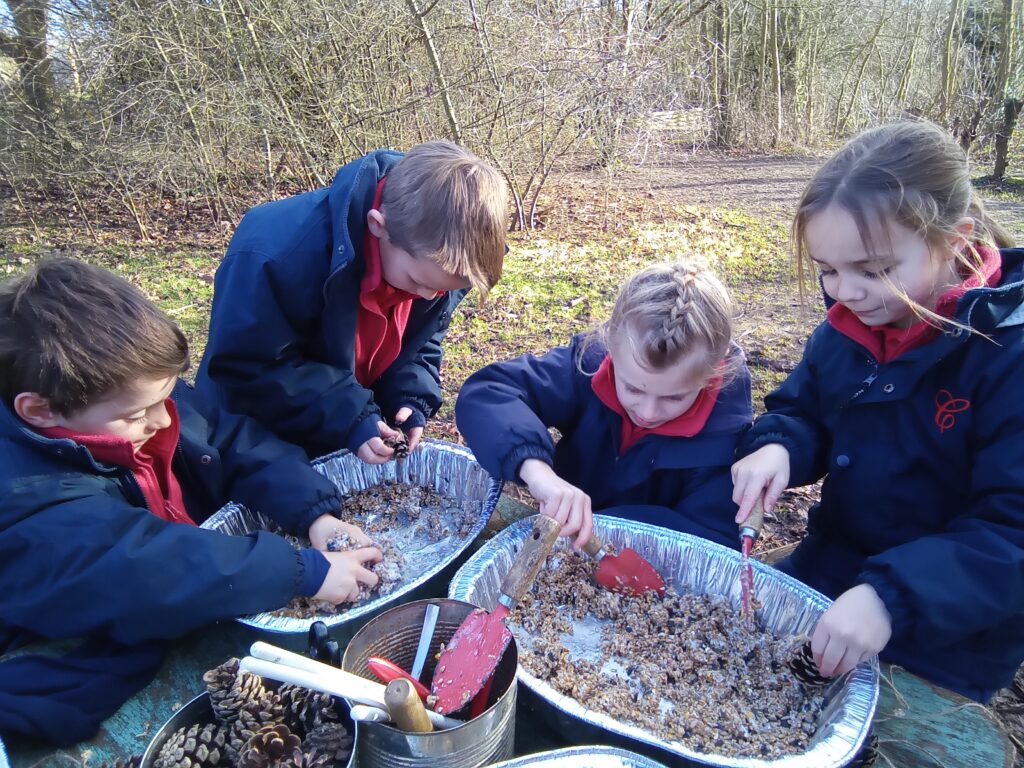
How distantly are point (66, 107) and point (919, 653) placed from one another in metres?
8.12

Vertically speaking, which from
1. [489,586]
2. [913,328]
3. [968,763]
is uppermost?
[913,328]

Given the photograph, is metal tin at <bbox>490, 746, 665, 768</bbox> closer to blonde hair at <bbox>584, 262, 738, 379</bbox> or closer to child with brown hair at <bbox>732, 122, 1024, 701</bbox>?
child with brown hair at <bbox>732, 122, 1024, 701</bbox>

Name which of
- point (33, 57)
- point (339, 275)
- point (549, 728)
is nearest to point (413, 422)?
point (339, 275)

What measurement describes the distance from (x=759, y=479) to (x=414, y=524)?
3.16 ft

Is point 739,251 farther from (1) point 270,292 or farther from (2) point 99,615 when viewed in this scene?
(2) point 99,615

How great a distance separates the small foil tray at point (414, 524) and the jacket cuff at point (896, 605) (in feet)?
2.97

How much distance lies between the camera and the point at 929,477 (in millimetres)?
1805

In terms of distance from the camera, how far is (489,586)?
5.46 ft

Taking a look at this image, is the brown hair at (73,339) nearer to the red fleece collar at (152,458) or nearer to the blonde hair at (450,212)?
the red fleece collar at (152,458)

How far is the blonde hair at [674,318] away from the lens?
1.80 m

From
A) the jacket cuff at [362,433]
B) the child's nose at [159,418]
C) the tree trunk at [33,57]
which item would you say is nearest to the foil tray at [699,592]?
the jacket cuff at [362,433]

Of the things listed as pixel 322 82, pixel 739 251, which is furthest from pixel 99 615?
pixel 739 251

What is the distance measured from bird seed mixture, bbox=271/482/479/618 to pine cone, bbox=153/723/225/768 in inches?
27.0

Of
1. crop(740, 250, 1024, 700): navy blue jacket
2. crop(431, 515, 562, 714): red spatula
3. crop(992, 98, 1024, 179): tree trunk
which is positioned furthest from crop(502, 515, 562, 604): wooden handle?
crop(992, 98, 1024, 179): tree trunk
